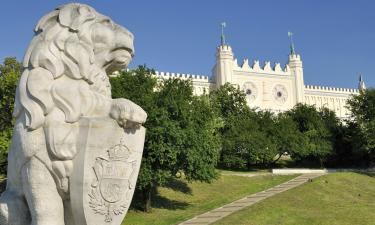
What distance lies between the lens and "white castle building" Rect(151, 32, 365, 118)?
7344 cm

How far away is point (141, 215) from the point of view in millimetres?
21969

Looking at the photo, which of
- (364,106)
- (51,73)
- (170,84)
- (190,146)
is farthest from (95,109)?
(364,106)

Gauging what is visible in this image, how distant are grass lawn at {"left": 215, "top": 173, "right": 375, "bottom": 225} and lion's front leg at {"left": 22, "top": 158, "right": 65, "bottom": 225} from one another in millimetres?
13791

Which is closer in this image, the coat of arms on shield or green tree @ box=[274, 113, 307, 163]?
the coat of arms on shield

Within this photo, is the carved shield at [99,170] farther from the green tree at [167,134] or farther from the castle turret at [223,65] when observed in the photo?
the castle turret at [223,65]

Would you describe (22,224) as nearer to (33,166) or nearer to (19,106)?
(33,166)

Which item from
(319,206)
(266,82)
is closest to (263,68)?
(266,82)

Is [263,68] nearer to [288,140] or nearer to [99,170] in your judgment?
[288,140]

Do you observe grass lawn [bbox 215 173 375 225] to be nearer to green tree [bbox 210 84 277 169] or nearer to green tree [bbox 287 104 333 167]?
green tree [bbox 210 84 277 169]

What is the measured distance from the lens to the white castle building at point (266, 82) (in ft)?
241

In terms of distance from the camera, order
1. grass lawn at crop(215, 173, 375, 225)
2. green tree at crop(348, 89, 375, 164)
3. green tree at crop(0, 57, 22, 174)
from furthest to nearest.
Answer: green tree at crop(348, 89, 375, 164), green tree at crop(0, 57, 22, 174), grass lawn at crop(215, 173, 375, 225)

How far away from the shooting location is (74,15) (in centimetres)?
498

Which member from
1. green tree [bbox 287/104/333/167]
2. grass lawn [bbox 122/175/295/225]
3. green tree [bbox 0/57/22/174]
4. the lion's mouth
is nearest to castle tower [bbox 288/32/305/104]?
green tree [bbox 287/104/333/167]

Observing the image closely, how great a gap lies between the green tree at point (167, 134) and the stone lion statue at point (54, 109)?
16.1 metres
